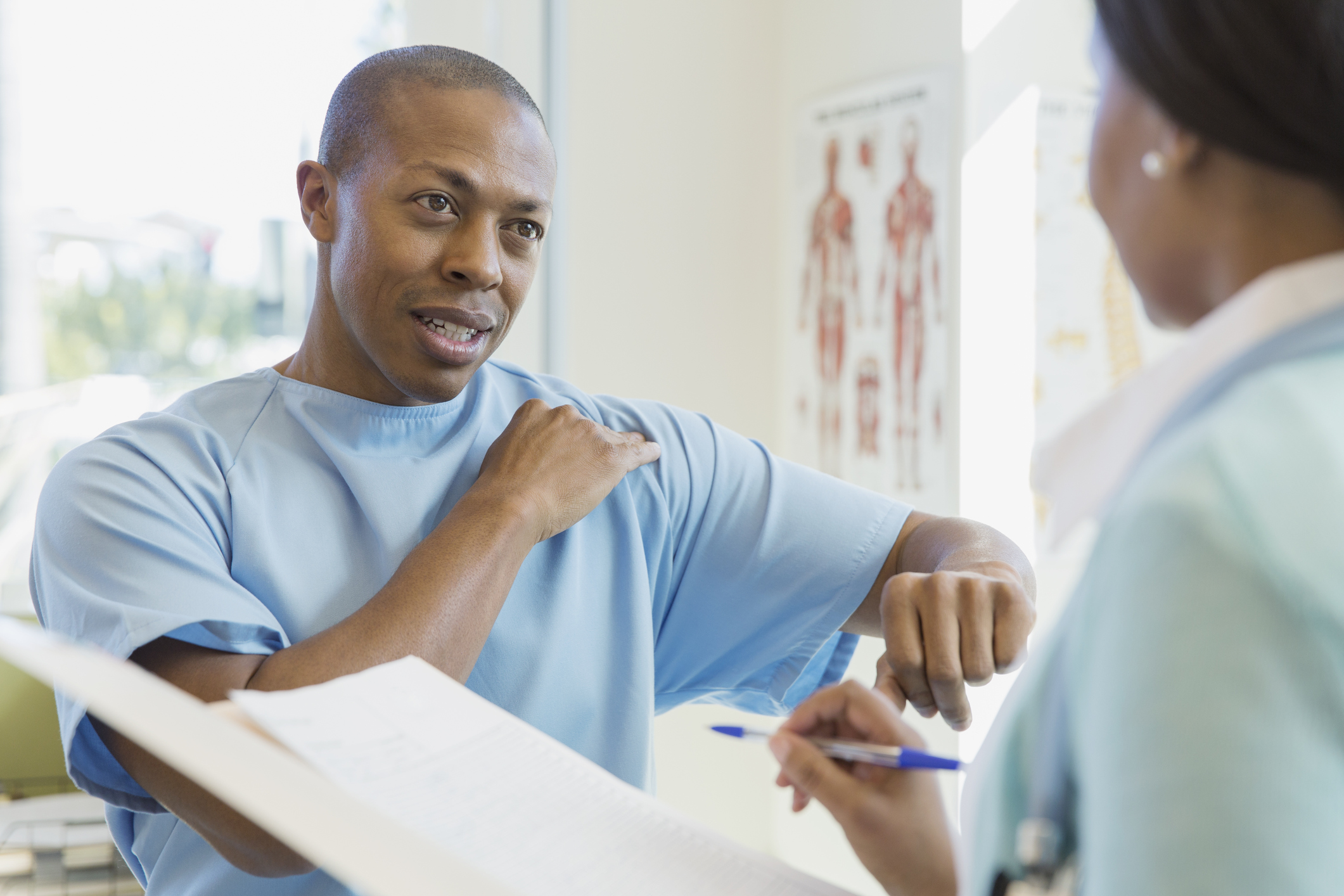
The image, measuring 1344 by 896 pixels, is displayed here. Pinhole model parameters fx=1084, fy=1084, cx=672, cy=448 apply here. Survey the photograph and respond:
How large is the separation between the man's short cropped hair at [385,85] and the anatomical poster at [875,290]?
1.37m

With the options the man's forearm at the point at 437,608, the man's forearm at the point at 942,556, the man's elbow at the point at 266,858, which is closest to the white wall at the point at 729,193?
the man's forearm at the point at 942,556

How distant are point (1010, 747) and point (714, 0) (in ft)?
8.42

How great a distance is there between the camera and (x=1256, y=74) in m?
0.43

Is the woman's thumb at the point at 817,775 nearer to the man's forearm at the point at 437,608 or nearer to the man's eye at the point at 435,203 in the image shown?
the man's forearm at the point at 437,608

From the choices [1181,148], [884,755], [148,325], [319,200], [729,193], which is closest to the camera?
[1181,148]

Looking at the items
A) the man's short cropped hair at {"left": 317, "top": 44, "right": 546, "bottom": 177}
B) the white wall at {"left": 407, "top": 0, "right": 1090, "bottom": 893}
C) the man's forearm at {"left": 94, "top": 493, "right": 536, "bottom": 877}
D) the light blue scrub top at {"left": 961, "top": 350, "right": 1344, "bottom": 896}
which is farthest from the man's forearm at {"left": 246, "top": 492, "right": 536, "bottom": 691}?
the white wall at {"left": 407, "top": 0, "right": 1090, "bottom": 893}

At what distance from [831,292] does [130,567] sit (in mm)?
2004

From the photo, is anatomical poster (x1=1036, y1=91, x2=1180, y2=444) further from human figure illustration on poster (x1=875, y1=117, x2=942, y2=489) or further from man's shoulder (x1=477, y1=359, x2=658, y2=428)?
man's shoulder (x1=477, y1=359, x2=658, y2=428)

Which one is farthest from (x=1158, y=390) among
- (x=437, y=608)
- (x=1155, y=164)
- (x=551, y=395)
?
(x=551, y=395)

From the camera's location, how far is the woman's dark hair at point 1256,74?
42 centimetres

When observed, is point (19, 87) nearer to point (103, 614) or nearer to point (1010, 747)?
point (103, 614)

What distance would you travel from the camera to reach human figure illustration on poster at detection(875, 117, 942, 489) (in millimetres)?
2439

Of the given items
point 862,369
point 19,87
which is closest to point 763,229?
point 862,369

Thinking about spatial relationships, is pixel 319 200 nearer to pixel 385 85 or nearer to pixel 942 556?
pixel 385 85
